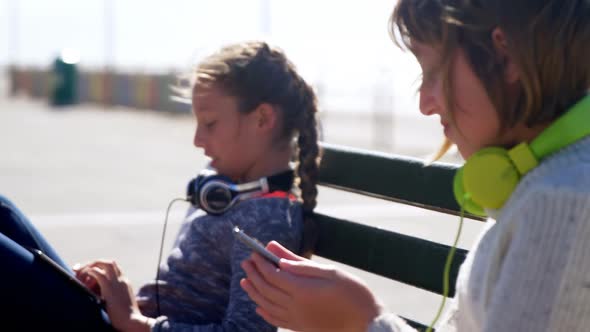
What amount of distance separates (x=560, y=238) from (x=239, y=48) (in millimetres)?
1528

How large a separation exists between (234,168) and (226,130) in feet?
0.36

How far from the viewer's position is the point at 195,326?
8.05 feet

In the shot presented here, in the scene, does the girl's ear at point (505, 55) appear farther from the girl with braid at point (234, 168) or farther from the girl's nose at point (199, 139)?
the girl's nose at point (199, 139)

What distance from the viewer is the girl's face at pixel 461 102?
1545 millimetres

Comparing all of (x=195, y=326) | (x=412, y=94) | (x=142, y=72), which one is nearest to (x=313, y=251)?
(x=195, y=326)

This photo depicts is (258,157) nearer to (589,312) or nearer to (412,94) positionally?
(412,94)

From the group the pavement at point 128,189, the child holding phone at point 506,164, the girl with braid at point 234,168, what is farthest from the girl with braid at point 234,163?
the child holding phone at point 506,164

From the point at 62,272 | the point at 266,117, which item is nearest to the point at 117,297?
the point at 62,272

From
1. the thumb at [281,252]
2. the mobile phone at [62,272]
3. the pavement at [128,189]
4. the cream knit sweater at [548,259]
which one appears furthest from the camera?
the pavement at [128,189]

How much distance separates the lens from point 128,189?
9219 mm

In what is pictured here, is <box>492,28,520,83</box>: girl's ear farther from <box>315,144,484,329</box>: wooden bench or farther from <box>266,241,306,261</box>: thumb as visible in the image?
<box>315,144,484,329</box>: wooden bench

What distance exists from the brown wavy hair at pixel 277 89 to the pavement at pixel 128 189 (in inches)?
12.1

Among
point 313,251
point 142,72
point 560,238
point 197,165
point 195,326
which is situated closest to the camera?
point 560,238

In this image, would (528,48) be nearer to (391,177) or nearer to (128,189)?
(391,177)
